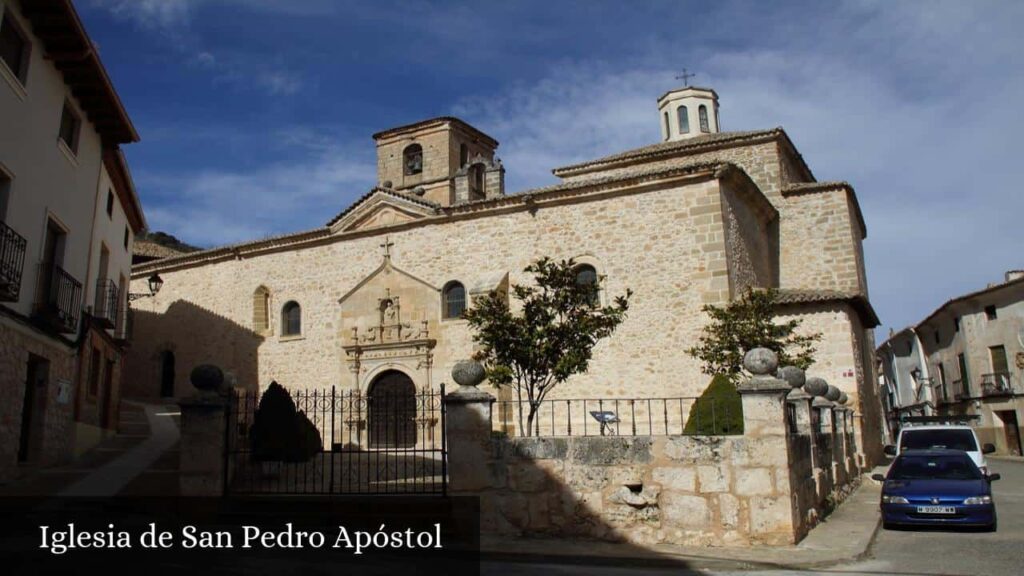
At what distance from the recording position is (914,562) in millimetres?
7371

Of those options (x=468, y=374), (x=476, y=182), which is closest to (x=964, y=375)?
(x=476, y=182)

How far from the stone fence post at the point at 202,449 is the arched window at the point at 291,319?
13191mm

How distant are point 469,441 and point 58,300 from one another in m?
7.70

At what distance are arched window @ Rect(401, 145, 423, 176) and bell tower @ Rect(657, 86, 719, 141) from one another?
352 inches

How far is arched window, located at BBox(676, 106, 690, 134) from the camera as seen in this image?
27.0m

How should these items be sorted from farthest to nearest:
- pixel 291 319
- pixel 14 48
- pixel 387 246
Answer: pixel 291 319 → pixel 387 246 → pixel 14 48

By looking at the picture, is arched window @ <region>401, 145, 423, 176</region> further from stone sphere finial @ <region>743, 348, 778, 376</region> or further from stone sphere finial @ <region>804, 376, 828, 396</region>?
stone sphere finial @ <region>743, 348, 778, 376</region>

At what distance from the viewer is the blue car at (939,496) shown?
916 cm

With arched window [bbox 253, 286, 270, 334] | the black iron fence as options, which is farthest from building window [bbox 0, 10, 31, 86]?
arched window [bbox 253, 286, 270, 334]

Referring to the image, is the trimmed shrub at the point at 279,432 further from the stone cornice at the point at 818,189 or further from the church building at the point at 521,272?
the stone cornice at the point at 818,189

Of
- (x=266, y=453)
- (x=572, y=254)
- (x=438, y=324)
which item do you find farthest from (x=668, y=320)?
(x=266, y=453)

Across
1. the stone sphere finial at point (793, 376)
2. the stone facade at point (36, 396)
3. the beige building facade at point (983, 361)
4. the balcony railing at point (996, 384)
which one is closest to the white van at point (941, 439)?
the stone sphere finial at point (793, 376)

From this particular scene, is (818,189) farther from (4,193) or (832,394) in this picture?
(4,193)

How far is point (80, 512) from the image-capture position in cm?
863
